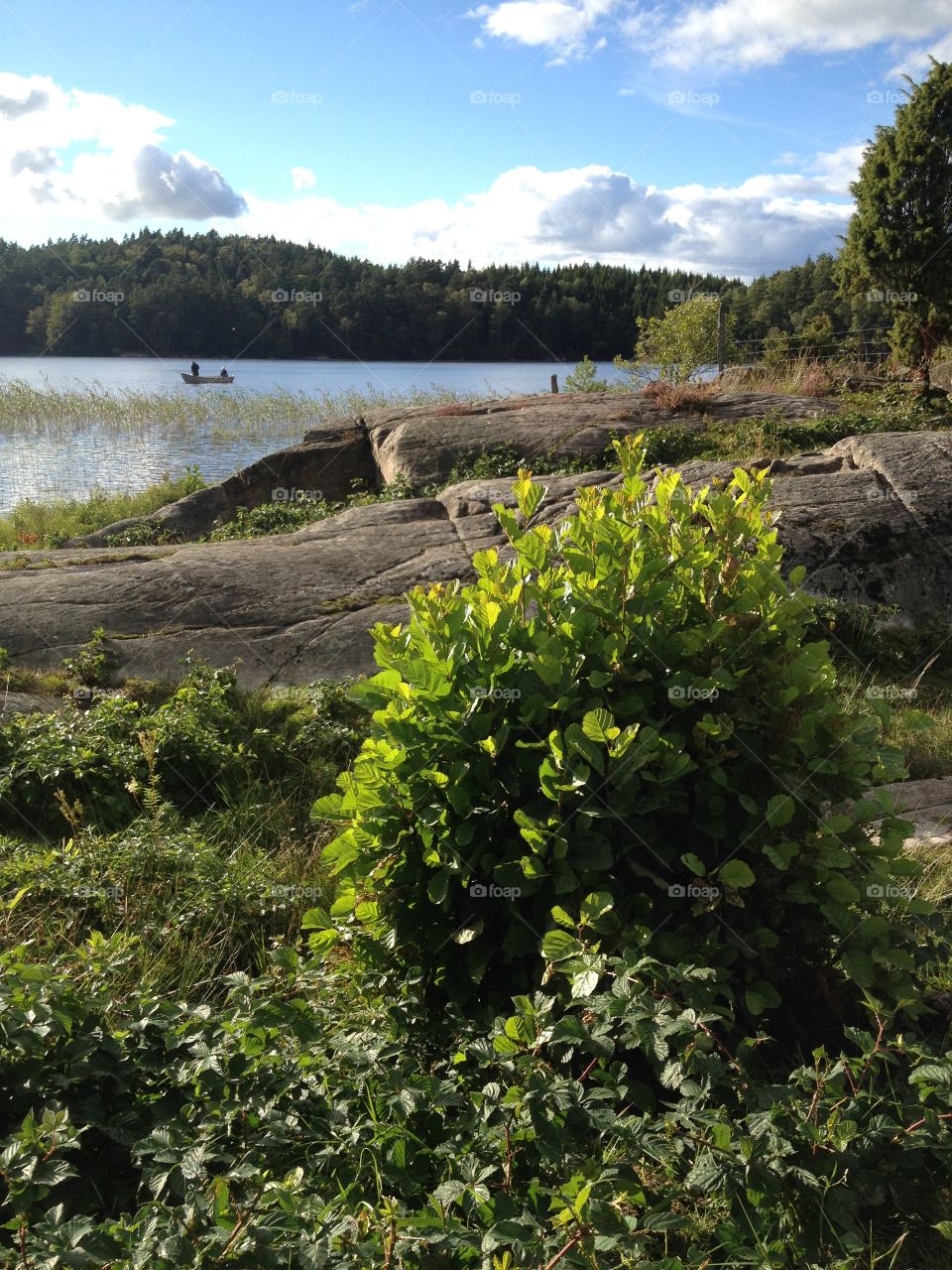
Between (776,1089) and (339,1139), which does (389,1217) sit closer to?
(339,1139)

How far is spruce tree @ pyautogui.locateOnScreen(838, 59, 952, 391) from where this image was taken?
19.3m

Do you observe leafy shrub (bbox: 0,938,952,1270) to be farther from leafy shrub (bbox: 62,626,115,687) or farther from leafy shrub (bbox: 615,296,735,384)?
leafy shrub (bbox: 615,296,735,384)

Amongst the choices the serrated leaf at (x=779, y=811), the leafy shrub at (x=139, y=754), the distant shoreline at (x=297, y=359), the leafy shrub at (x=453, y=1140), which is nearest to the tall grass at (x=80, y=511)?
the leafy shrub at (x=139, y=754)

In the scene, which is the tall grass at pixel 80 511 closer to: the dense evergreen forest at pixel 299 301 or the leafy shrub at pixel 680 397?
the leafy shrub at pixel 680 397

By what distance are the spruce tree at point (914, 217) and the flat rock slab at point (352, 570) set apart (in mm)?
10098

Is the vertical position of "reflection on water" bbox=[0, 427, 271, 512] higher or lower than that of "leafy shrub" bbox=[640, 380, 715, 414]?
lower

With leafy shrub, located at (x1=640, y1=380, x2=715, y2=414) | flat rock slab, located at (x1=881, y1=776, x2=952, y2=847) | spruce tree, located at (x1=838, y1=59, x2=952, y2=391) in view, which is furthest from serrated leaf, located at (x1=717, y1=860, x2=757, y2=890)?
spruce tree, located at (x1=838, y1=59, x2=952, y2=391)

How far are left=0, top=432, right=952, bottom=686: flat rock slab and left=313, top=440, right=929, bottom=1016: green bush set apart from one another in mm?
4438

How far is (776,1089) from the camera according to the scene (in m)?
2.42

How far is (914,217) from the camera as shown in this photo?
63.8 feet

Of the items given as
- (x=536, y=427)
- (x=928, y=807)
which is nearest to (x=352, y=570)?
(x=928, y=807)

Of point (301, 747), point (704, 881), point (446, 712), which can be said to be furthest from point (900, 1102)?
point (301, 747)

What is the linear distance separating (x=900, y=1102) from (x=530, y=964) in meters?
1.11

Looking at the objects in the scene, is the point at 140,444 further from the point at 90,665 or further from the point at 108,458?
the point at 90,665
